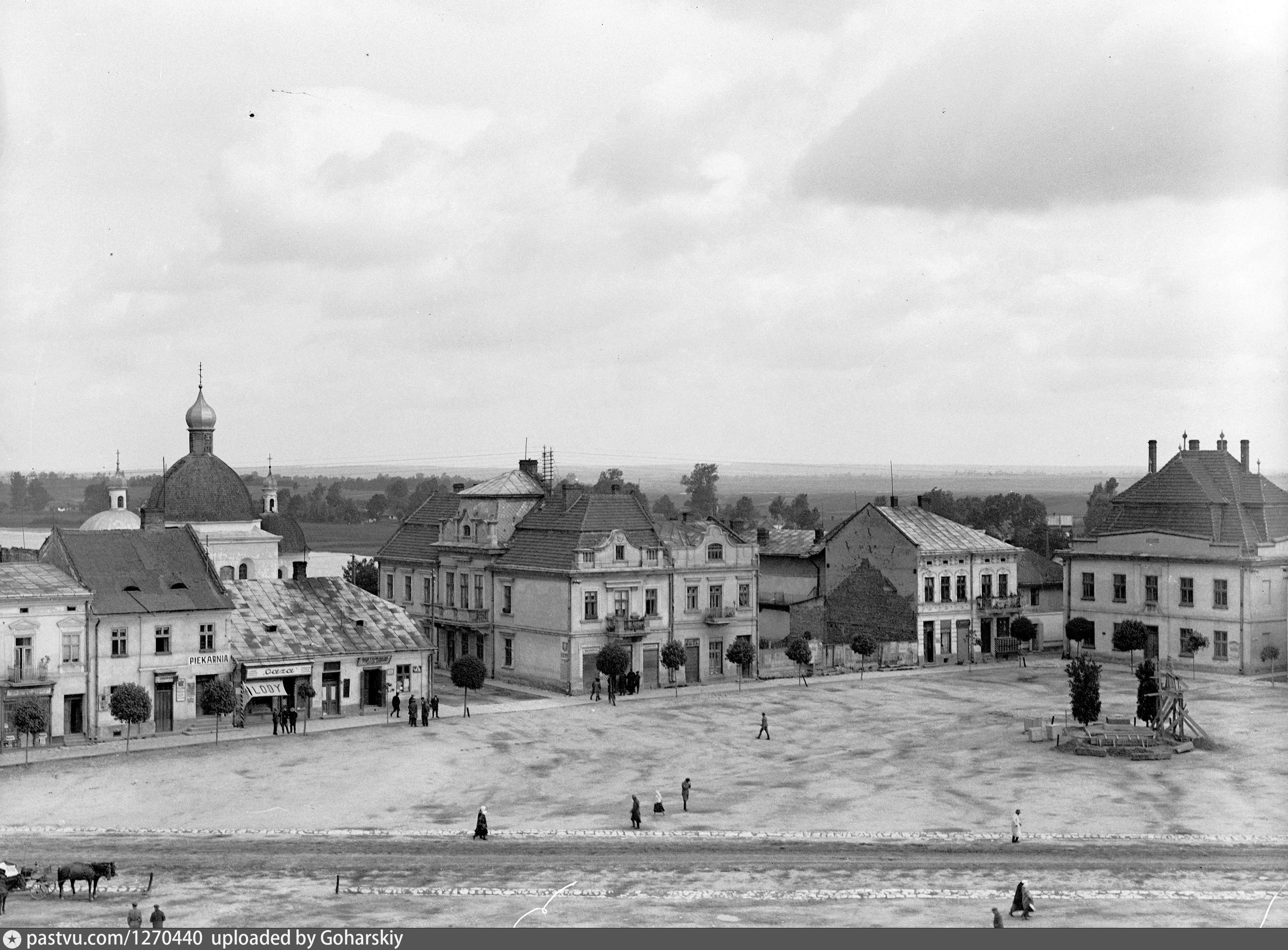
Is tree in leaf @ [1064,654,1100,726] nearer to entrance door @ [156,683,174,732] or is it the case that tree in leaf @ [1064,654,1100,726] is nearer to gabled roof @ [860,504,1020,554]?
gabled roof @ [860,504,1020,554]

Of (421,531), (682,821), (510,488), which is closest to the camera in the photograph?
(682,821)

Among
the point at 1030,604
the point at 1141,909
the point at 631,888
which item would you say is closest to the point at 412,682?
the point at 631,888

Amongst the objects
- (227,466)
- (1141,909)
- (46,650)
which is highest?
(227,466)

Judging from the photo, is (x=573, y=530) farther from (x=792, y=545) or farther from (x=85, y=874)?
(x=85, y=874)

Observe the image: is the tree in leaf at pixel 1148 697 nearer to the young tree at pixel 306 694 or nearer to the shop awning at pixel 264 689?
the young tree at pixel 306 694

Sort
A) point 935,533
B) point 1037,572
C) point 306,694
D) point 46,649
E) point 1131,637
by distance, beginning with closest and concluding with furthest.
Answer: point 46,649
point 306,694
point 1131,637
point 935,533
point 1037,572

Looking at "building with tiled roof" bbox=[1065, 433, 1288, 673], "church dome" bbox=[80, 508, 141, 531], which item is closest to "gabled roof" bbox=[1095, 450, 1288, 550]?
"building with tiled roof" bbox=[1065, 433, 1288, 673]

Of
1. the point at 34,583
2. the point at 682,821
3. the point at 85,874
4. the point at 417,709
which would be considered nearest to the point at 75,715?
the point at 34,583
